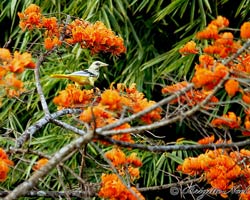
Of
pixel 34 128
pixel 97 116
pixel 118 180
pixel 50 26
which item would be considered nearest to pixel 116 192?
pixel 118 180

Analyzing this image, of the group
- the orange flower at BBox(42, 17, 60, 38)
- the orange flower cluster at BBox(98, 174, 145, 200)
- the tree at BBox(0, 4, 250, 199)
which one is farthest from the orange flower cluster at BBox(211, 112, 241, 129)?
the orange flower at BBox(42, 17, 60, 38)

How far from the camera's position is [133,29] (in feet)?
9.98

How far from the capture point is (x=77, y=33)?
6.17 feet

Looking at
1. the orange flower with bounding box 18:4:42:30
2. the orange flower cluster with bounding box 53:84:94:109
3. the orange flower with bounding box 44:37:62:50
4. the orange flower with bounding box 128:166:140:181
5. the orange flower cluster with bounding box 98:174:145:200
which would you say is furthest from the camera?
the orange flower with bounding box 18:4:42:30

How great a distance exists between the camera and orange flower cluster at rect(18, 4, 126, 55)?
1.88 m

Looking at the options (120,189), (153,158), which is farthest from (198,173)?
(153,158)

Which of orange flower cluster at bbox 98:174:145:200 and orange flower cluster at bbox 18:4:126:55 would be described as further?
orange flower cluster at bbox 18:4:126:55

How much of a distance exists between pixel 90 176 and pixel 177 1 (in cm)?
84

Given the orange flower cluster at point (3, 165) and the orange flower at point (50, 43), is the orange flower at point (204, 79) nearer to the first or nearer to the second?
the orange flower cluster at point (3, 165)

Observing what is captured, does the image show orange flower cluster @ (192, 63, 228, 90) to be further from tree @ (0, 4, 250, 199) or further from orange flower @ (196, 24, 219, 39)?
orange flower @ (196, 24, 219, 39)

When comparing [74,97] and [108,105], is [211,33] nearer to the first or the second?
[108,105]

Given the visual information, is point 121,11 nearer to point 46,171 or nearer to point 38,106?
point 38,106

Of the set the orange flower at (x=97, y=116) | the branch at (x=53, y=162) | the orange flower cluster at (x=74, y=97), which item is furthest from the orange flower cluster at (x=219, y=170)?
the branch at (x=53, y=162)

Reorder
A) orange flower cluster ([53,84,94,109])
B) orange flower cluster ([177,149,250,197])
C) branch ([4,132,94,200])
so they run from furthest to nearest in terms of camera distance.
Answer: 1. orange flower cluster ([177,149,250,197])
2. orange flower cluster ([53,84,94,109])
3. branch ([4,132,94,200])
